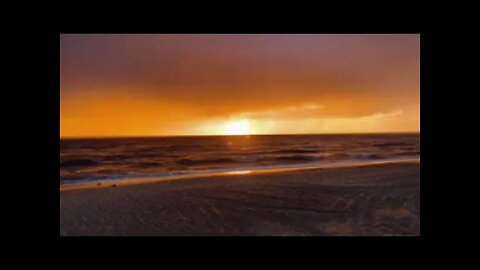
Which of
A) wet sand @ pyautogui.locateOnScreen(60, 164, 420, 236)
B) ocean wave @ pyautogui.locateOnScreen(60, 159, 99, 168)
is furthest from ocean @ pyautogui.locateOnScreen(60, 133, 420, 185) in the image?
wet sand @ pyautogui.locateOnScreen(60, 164, 420, 236)

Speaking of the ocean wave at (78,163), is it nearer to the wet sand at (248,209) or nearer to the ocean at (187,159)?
the ocean at (187,159)

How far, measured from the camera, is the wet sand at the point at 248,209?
13.5 ft

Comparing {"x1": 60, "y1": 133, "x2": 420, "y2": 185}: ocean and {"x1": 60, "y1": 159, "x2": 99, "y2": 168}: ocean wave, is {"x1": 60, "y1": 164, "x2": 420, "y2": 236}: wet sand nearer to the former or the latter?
{"x1": 60, "y1": 133, "x2": 420, "y2": 185}: ocean

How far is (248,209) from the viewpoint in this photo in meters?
4.82

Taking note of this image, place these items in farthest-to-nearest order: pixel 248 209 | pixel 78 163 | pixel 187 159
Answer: pixel 187 159 < pixel 78 163 < pixel 248 209

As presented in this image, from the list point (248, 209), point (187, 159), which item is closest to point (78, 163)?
point (187, 159)

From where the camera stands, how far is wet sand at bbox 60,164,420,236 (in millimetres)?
4121

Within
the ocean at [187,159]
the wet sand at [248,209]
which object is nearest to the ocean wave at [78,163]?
the ocean at [187,159]

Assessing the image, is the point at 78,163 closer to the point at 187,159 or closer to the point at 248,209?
the point at 187,159
